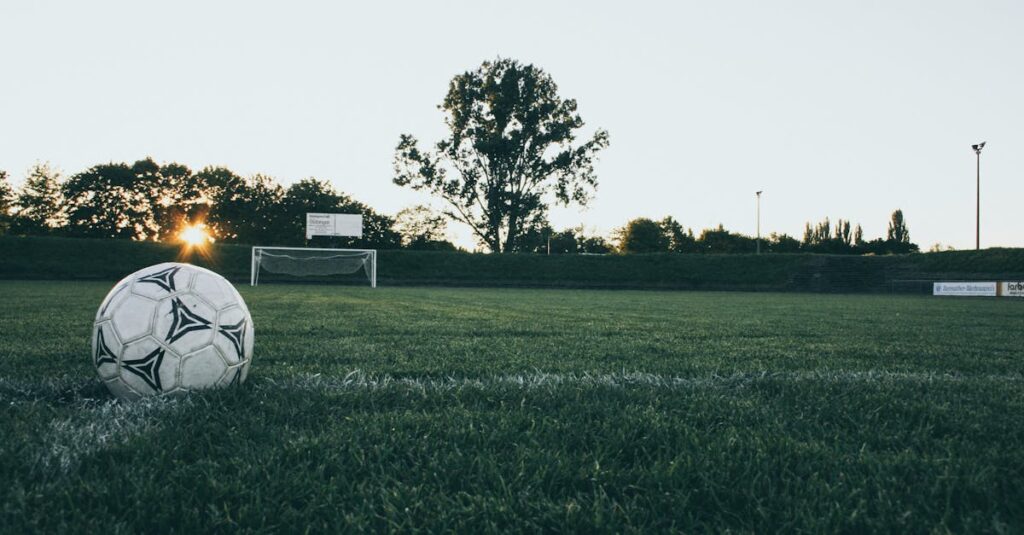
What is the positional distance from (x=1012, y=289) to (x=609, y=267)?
666 inches

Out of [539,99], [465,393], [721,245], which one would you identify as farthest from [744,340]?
[721,245]

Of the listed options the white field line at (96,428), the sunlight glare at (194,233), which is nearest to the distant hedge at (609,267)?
the white field line at (96,428)

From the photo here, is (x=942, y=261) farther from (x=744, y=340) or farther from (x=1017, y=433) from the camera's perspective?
(x=1017, y=433)

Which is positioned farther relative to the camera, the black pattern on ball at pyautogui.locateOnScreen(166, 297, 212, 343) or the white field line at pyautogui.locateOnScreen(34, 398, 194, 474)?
the black pattern on ball at pyautogui.locateOnScreen(166, 297, 212, 343)

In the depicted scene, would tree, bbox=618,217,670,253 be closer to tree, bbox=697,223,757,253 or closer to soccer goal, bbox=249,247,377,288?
tree, bbox=697,223,757,253

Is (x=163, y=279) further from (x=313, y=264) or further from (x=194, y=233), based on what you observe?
(x=194, y=233)

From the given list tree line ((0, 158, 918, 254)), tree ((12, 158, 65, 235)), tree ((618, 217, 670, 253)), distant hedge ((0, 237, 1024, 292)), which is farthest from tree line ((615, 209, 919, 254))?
tree ((12, 158, 65, 235))

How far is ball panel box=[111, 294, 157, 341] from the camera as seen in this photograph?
7.52ft

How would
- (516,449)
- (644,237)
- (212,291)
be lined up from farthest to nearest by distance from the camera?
(644,237), (212,291), (516,449)

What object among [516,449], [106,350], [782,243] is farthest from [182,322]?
[782,243]

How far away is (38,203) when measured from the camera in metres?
44.5

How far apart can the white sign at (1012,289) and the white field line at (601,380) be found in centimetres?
2438

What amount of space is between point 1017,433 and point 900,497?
1046 mm

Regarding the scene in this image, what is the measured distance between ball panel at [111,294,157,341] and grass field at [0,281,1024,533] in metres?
0.30
